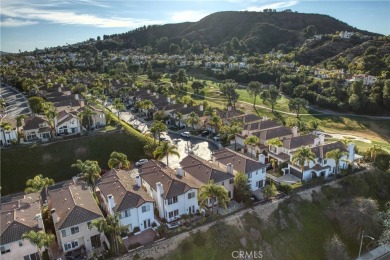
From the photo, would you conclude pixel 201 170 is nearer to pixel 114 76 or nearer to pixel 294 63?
pixel 114 76

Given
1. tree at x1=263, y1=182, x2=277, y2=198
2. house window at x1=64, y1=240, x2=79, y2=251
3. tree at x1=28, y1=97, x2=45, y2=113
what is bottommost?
house window at x1=64, y1=240, x2=79, y2=251

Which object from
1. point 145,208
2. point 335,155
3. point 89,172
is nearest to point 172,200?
point 145,208

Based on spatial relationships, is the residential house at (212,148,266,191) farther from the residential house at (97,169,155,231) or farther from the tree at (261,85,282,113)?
the tree at (261,85,282,113)

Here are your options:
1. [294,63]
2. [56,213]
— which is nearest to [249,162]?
[56,213]

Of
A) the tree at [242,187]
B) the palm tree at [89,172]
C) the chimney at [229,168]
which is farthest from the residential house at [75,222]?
the chimney at [229,168]

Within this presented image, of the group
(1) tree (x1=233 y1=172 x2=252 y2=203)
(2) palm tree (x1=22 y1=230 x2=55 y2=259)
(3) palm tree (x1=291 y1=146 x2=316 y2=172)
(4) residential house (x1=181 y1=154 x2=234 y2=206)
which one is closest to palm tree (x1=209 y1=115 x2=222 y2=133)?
(4) residential house (x1=181 y1=154 x2=234 y2=206)

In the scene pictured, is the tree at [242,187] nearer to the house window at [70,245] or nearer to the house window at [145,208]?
the house window at [145,208]
